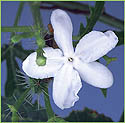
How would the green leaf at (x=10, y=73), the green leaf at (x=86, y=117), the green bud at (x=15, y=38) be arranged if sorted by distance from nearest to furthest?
the green bud at (x=15, y=38) → the green leaf at (x=10, y=73) → the green leaf at (x=86, y=117)

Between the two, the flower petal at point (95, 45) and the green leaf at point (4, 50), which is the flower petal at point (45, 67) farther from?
the green leaf at point (4, 50)

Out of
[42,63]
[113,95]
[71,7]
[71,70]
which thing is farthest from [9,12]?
[42,63]

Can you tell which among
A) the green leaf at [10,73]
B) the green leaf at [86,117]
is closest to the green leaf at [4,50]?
the green leaf at [10,73]

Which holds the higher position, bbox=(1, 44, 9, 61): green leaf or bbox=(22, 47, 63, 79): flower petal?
bbox=(1, 44, 9, 61): green leaf

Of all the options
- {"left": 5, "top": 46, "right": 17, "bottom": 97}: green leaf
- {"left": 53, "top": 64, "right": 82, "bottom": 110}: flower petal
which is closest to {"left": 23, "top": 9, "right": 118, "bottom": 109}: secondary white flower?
{"left": 53, "top": 64, "right": 82, "bottom": 110}: flower petal

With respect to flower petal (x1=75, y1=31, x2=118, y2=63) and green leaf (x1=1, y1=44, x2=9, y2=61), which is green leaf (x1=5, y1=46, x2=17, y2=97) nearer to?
green leaf (x1=1, y1=44, x2=9, y2=61)

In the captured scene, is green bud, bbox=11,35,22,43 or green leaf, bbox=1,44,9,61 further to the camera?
green leaf, bbox=1,44,9,61
